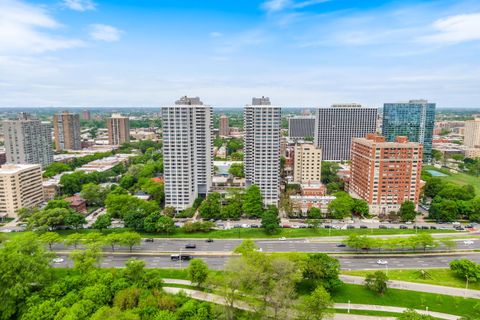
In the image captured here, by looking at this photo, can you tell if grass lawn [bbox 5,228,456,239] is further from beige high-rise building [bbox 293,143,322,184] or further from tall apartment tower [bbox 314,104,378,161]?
tall apartment tower [bbox 314,104,378,161]

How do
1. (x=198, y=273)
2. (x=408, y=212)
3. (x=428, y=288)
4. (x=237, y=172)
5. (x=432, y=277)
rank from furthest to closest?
(x=237, y=172) → (x=408, y=212) → (x=432, y=277) → (x=428, y=288) → (x=198, y=273)

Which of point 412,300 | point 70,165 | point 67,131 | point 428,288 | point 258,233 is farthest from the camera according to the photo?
point 67,131

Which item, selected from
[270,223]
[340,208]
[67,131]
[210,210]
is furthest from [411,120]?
[67,131]

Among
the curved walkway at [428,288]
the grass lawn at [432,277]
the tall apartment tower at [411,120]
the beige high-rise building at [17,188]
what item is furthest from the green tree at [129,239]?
the tall apartment tower at [411,120]

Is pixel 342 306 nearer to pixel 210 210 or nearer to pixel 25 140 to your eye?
pixel 210 210

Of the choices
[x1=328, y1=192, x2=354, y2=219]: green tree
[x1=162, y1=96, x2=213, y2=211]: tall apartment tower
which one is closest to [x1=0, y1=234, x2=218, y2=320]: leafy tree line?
[x1=162, y1=96, x2=213, y2=211]: tall apartment tower

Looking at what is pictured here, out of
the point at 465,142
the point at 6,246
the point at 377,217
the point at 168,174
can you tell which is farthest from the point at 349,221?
the point at 465,142

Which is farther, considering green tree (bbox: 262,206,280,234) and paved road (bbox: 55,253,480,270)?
green tree (bbox: 262,206,280,234)

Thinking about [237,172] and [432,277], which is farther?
[237,172]
